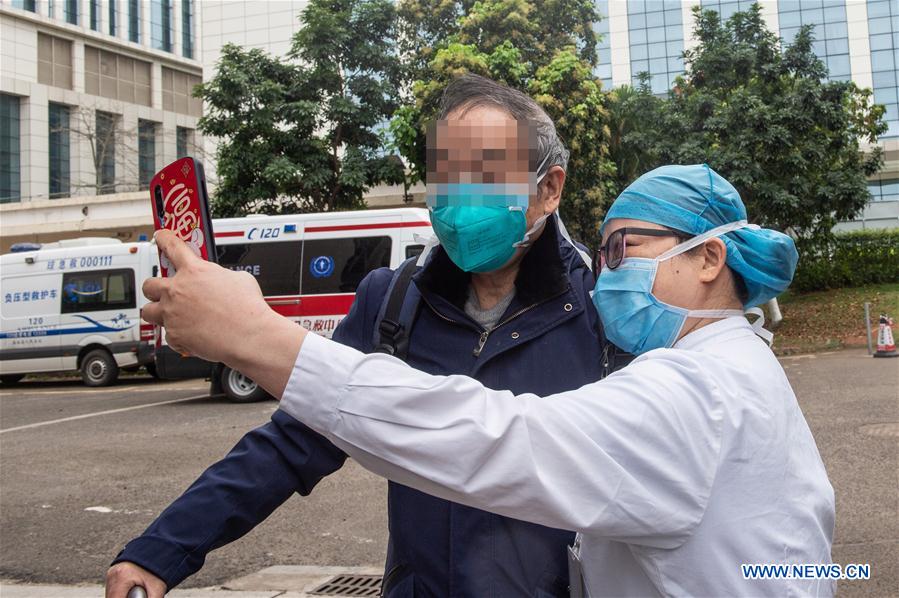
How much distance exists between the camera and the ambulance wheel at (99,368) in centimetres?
1595

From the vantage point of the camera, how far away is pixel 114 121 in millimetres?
48656

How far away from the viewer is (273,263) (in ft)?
40.9

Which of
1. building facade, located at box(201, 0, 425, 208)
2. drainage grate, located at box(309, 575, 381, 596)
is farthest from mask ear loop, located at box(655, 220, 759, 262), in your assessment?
building facade, located at box(201, 0, 425, 208)

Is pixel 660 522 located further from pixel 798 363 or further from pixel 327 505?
pixel 798 363

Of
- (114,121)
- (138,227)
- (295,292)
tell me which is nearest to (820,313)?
(295,292)

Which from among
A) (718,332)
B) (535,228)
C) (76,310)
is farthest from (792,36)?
(718,332)

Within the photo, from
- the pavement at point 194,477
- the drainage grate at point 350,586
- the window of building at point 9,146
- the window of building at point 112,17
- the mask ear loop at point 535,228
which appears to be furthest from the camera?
the window of building at point 112,17

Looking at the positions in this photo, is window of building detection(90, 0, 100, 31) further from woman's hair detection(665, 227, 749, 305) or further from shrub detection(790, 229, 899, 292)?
woman's hair detection(665, 227, 749, 305)

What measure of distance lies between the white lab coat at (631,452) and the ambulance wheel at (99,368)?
16252 millimetres

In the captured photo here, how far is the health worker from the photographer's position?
104 centimetres

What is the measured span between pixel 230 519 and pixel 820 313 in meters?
20.4

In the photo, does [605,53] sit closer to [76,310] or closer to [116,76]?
[116,76]

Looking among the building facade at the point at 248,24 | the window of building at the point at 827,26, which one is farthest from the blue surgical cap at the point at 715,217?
the window of building at the point at 827,26

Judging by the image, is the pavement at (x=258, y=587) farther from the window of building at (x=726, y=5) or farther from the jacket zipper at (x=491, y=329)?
the window of building at (x=726, y=5)
